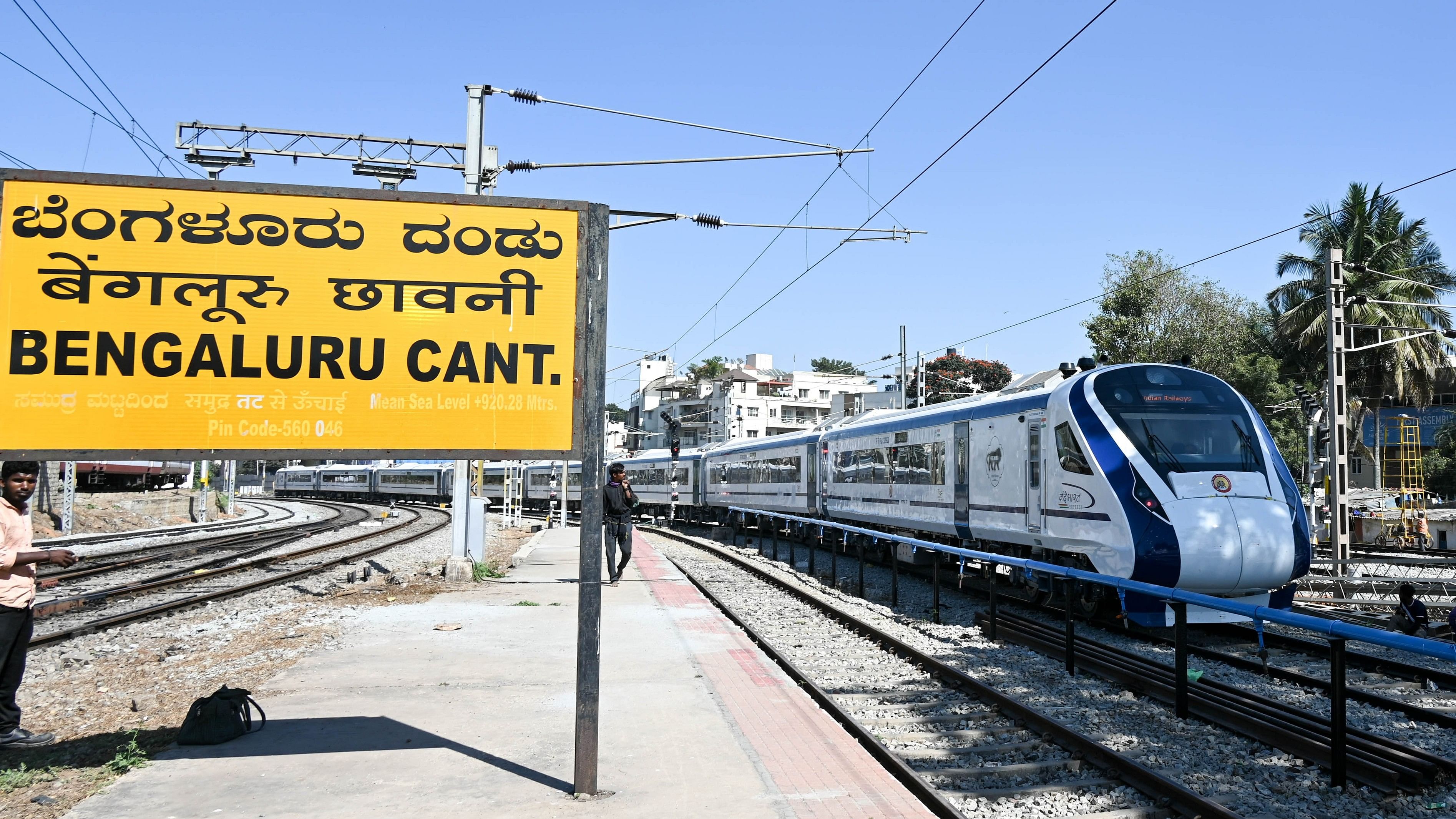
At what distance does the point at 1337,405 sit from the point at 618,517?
1342 centimetres

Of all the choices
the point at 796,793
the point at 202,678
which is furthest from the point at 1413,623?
the point at 202,678

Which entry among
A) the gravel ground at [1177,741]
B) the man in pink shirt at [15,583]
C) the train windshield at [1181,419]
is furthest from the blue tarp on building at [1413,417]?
the man in pink shirt at [15,583]

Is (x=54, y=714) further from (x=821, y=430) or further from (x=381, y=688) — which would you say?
(x=821, y=430)

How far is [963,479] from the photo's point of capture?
16.0 metres

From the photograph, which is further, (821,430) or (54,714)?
(821,430)

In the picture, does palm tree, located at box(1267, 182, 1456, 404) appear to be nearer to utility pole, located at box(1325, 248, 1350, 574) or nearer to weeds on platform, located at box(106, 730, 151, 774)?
utility pole, located at box(1325, 248, 1350, 574)

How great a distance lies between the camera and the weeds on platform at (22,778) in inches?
225

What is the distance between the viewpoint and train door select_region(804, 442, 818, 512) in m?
26.0

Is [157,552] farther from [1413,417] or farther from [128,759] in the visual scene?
[1413,417]

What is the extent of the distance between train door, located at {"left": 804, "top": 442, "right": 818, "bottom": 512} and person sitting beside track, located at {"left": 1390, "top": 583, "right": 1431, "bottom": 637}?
15.1 m

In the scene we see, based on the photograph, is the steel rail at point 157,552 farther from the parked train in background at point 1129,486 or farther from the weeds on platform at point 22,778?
the parked train in background at point 1129,486

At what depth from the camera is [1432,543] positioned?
32.5 m

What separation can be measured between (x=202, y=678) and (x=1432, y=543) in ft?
117

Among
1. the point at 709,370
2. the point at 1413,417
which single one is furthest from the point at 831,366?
the point at 1413,417
